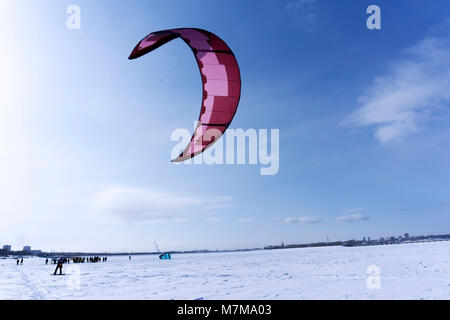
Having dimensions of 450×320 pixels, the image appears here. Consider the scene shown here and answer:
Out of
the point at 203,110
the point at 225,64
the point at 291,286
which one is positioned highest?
the point at 225,64

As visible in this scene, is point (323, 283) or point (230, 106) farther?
point (323, 283)

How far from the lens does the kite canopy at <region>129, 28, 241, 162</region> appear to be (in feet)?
22.3

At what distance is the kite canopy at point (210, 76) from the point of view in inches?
267

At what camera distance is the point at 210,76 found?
277 inches

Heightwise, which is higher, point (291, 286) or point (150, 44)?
point (150, 44)
